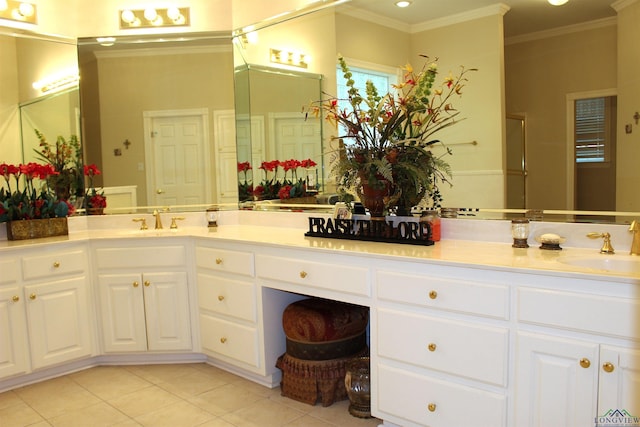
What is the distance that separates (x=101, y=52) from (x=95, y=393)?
2.28m

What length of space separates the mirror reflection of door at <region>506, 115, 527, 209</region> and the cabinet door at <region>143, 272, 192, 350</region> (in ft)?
6.46

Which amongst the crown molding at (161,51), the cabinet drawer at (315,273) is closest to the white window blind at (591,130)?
the cabinet drawer at (315,273)

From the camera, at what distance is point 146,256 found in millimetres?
3166

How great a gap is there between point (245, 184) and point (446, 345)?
2087 millimetres

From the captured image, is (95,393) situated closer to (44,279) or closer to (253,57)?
(44,279)

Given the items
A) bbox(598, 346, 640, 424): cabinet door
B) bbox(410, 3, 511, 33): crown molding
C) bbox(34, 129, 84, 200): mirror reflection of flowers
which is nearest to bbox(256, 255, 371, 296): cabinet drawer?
bbox(598, 346, 640, 424): cabinet door

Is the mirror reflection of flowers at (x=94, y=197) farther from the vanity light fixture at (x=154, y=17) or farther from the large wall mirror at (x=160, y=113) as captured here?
the vanity light fixture at (x=154, y=17)

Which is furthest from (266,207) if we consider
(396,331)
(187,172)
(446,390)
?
(446,390)

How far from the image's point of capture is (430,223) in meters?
2.43

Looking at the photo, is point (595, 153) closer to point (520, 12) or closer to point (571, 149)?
point (571, 149)

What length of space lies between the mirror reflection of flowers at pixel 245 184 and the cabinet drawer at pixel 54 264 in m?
1.11

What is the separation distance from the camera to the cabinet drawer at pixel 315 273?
2292 millimetres

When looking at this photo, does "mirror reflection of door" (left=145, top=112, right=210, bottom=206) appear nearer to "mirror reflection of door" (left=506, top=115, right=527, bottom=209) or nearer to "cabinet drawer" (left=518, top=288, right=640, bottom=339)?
"mirror reflection of door" (left=506, top=115, right=527, bottom=209)

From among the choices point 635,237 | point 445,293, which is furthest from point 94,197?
point 635,237
